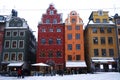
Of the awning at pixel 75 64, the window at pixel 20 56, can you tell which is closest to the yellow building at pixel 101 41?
the awning at pixel 75 64

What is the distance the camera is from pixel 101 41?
5062 cm

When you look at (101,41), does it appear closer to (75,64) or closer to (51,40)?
(75,64)

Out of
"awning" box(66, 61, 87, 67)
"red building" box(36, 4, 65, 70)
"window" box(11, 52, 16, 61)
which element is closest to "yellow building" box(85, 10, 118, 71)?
"awning" box(66, 61, 87, 67)

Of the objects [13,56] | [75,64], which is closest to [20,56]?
[13,56]

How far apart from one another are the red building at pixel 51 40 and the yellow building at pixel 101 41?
22.9 feet

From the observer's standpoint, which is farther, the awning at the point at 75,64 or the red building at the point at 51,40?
the red building at the point at 51,40

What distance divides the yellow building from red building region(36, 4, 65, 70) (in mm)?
6968

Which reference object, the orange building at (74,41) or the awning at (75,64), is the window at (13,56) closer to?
the orange building at (74,41)

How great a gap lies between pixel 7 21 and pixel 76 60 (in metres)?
20.0

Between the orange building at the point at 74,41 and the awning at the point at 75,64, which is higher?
the orange building at the point at 74,41

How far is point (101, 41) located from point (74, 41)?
662 centimetres

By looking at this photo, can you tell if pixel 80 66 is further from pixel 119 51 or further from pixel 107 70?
pixel 119 51

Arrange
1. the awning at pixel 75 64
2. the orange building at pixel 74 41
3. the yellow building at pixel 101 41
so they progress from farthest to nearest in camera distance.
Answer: the orange building at pixel 74 41 < the yellow building at pixel 101 41 < the awning at pixel 75 64

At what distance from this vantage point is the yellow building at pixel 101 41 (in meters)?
→ 48.6
